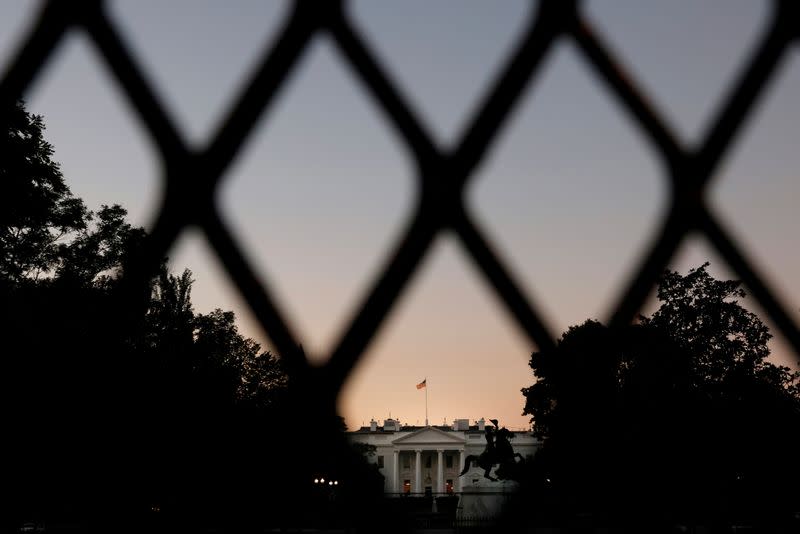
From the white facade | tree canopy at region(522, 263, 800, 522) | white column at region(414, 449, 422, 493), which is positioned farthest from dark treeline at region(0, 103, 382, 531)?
white column at region(414, 449, 422, 493)

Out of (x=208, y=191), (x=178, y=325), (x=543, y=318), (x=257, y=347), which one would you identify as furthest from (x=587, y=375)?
(x=257, y=347)

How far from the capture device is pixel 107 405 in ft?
3.92

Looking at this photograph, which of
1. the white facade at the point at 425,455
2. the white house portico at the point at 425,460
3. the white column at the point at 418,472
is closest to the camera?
the white facade at the point at 425,455

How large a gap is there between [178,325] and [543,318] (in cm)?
2781

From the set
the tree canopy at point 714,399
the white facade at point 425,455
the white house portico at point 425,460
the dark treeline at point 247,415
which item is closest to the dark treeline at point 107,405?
the dark treeline at point 247,415

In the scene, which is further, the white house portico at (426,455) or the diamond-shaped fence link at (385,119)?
the white house portico at (426,455)

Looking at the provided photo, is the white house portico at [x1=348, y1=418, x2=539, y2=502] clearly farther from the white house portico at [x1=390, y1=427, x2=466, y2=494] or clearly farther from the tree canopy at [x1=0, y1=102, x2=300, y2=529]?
the tree canopy at [x1=0, y1=102, x2=300, y2=529]

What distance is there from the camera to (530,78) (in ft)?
4.44

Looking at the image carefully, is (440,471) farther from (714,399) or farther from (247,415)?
(247,415)

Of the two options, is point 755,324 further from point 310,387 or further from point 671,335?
point 310,387

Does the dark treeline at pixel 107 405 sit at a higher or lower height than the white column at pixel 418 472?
lower

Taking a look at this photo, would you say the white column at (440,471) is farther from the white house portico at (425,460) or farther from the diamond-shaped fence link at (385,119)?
the diamond-shaped fence link at (385,119)

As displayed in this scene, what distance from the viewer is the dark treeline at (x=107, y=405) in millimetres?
1173

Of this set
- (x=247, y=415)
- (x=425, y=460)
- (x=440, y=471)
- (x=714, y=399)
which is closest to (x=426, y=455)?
(x=425, y=460)
